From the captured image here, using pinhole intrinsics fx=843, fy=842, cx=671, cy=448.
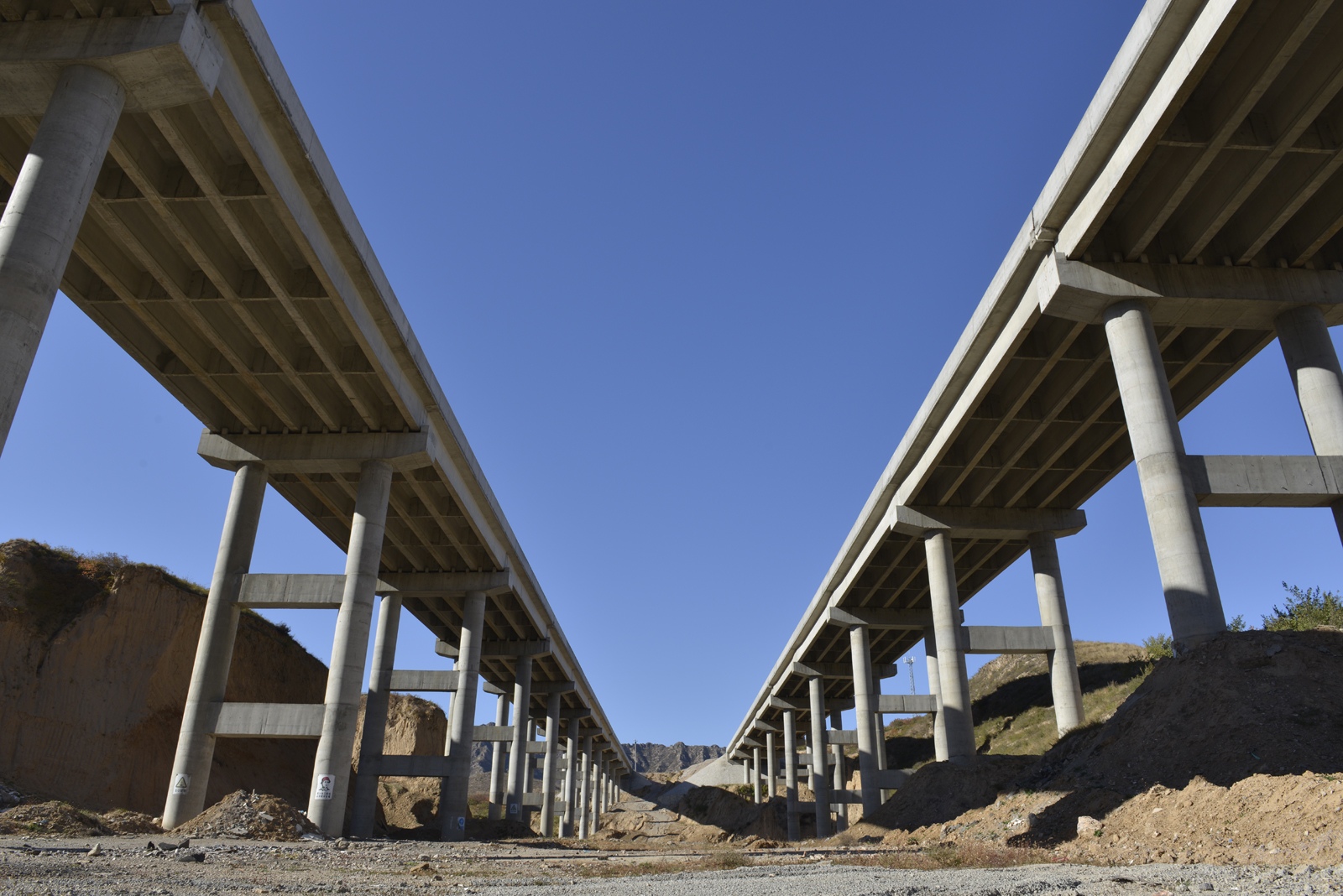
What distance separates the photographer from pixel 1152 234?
56.9ft

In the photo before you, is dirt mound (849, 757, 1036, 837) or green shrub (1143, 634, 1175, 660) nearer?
dirt mound (849, 757, 1036, 837)

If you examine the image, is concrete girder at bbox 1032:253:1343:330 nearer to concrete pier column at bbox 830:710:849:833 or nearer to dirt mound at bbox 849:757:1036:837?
dirt mound at bbox 849:757:1036:837

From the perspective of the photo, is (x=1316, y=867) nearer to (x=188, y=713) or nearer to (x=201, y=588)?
(x=188, y=713)

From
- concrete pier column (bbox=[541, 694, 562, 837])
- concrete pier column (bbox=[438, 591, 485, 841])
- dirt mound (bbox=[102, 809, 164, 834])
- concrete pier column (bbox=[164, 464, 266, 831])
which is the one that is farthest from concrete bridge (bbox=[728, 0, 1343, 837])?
concrete pier column (bbox=[541, 694, 562, 837])

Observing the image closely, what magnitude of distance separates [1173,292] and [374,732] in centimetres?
2794

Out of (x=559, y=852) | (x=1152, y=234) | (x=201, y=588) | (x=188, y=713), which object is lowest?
(x=559, y=852)

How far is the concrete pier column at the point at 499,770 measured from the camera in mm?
51781

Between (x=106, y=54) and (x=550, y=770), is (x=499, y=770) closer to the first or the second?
(x=550, y=770)

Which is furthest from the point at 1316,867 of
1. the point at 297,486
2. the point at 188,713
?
the point at 297,486

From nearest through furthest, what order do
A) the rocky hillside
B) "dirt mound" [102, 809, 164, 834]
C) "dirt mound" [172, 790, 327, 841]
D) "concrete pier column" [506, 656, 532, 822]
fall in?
"dirt mound" [172, 790, 327, 841]
"dirt mound" [102, 809, 164, 834]
the rocky hillside
"concrete pier column" [506, 656, 532, 822]

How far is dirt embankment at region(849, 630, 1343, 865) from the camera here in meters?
10.4

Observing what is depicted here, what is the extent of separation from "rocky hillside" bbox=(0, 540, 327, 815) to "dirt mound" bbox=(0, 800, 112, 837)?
496 inches

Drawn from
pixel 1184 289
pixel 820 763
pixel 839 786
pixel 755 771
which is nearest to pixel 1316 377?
pixel 1184 289

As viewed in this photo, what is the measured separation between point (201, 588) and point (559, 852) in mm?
23830
